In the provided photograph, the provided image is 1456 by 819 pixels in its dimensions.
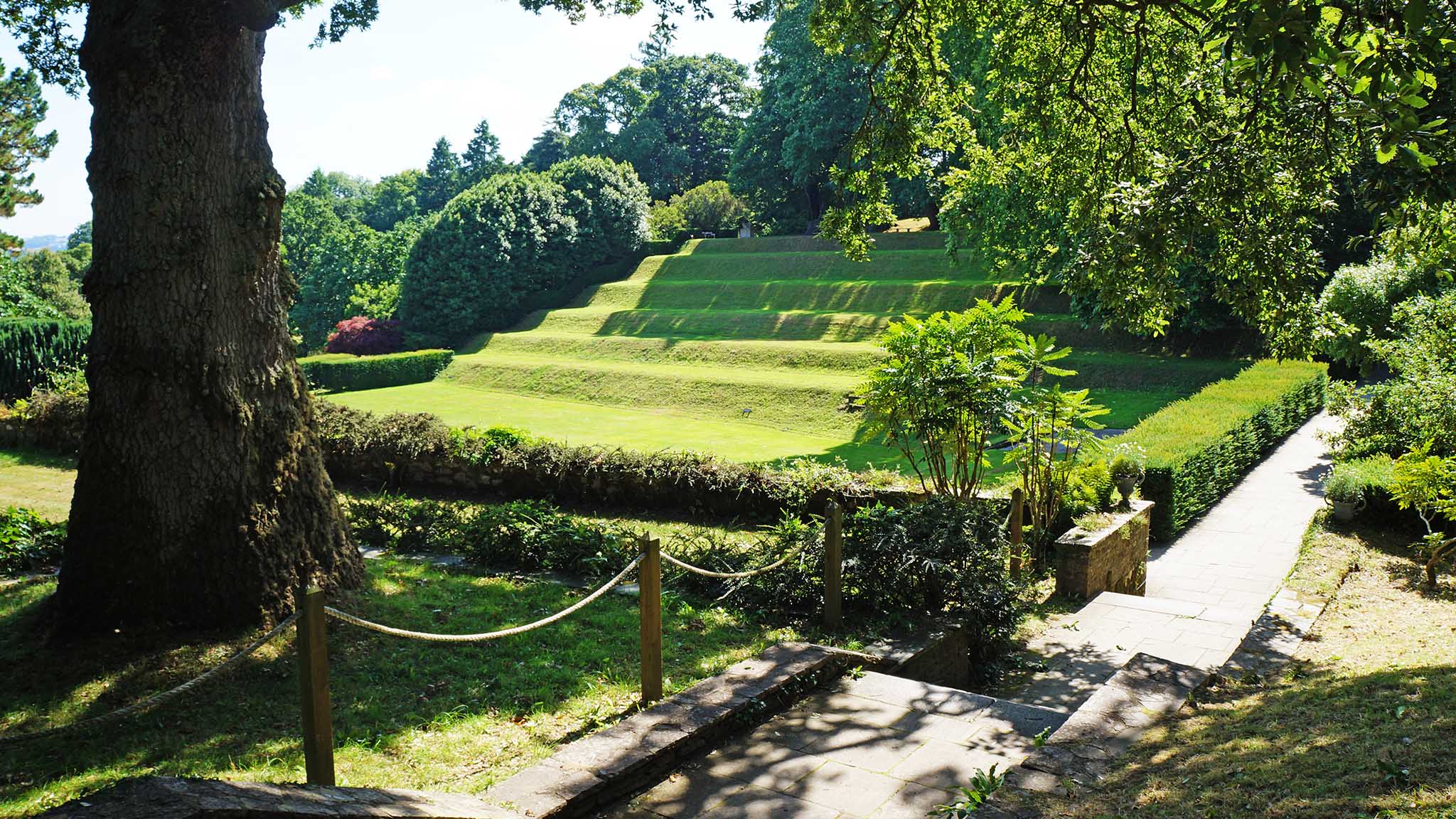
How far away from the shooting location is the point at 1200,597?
9844 mm

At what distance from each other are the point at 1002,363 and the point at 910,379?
856 mm

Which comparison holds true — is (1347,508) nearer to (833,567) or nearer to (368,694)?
(833,567)

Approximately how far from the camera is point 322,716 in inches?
157

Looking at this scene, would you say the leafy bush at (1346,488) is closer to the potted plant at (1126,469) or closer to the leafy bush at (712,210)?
the potted plant at (1126,469)

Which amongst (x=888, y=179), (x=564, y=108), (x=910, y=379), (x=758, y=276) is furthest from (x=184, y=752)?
(x=564, y=108)

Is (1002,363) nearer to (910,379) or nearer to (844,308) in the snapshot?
(910,379)

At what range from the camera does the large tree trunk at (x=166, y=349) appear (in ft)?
20.1

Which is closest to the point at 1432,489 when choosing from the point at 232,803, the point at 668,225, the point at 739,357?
the point at 232,803

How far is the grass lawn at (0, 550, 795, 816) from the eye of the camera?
4.60 metres

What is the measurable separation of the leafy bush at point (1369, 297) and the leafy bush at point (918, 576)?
15.7 m

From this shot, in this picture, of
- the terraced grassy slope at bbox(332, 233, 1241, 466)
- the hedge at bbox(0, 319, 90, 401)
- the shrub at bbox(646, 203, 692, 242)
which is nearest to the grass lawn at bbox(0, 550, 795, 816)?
the terraced grassy slope at bbox(332, 233, 1241, 466)

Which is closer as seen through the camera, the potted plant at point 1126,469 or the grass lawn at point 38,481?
the potted plant at point 1126,469

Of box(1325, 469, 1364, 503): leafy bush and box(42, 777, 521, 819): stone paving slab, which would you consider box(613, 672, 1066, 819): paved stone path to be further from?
box(1325, 469, 1364, 503): leafy bush

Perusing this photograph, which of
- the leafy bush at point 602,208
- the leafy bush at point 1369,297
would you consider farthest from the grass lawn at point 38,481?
the leafy bush at point 602,208
